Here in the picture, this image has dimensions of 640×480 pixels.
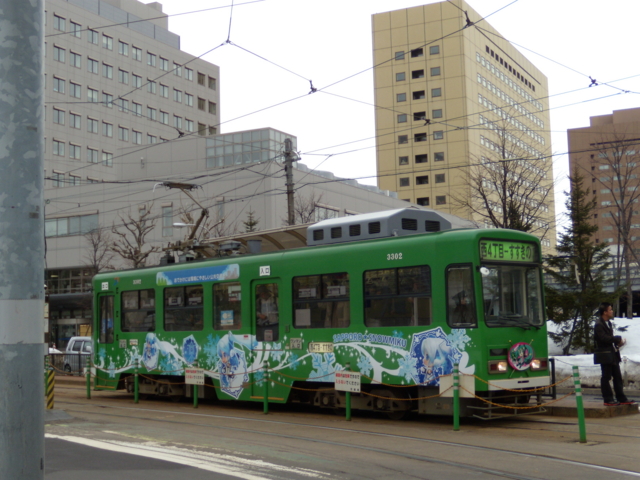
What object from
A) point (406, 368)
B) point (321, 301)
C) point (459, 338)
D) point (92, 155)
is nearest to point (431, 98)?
point (92, 155)

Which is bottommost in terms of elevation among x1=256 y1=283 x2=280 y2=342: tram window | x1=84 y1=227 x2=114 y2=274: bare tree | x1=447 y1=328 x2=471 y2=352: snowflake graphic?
x1=447 y1=328 x2=471 y2=352: snowflake graphic

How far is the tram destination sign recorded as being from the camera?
12.4m

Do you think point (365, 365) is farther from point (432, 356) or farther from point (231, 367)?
point (231, 367)

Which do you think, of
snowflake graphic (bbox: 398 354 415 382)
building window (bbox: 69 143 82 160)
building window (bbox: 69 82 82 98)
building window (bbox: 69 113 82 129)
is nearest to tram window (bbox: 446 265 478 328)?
snowflake graphic (bbox: 398 354 415 382)

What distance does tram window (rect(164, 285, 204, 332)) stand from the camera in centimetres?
1691

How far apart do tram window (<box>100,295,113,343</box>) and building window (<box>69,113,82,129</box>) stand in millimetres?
57241

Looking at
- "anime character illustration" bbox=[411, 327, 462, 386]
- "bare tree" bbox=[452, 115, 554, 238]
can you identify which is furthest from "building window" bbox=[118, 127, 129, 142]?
"anime character illustration" bbox=[411, 327, 462, 386]

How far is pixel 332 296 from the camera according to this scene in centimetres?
1410

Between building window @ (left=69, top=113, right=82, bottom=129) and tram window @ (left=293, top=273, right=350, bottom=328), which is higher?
building window @ (left=69, top=113, right=82, bottom=129)

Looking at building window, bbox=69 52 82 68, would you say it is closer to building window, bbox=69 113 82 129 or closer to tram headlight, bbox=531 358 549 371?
building window, bbox=69 113 82 129

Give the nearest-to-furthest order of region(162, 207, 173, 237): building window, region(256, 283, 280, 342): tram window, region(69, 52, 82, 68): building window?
region(256, 283, 280, 342): tram window < region(162, 207, 173, 237): building window < region(69, 52, 82, 68): building window

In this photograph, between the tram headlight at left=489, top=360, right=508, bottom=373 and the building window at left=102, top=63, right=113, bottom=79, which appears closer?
the tram headlight at left=489, top=360, right=508, bottom=373

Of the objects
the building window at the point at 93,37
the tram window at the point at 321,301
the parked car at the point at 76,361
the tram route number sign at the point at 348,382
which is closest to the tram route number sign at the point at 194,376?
the tram window at the point at 321,301

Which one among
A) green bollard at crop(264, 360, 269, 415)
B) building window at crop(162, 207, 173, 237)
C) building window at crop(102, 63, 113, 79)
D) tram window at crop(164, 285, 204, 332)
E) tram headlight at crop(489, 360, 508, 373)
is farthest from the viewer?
building window at crop(102, 63, 113, 79)
